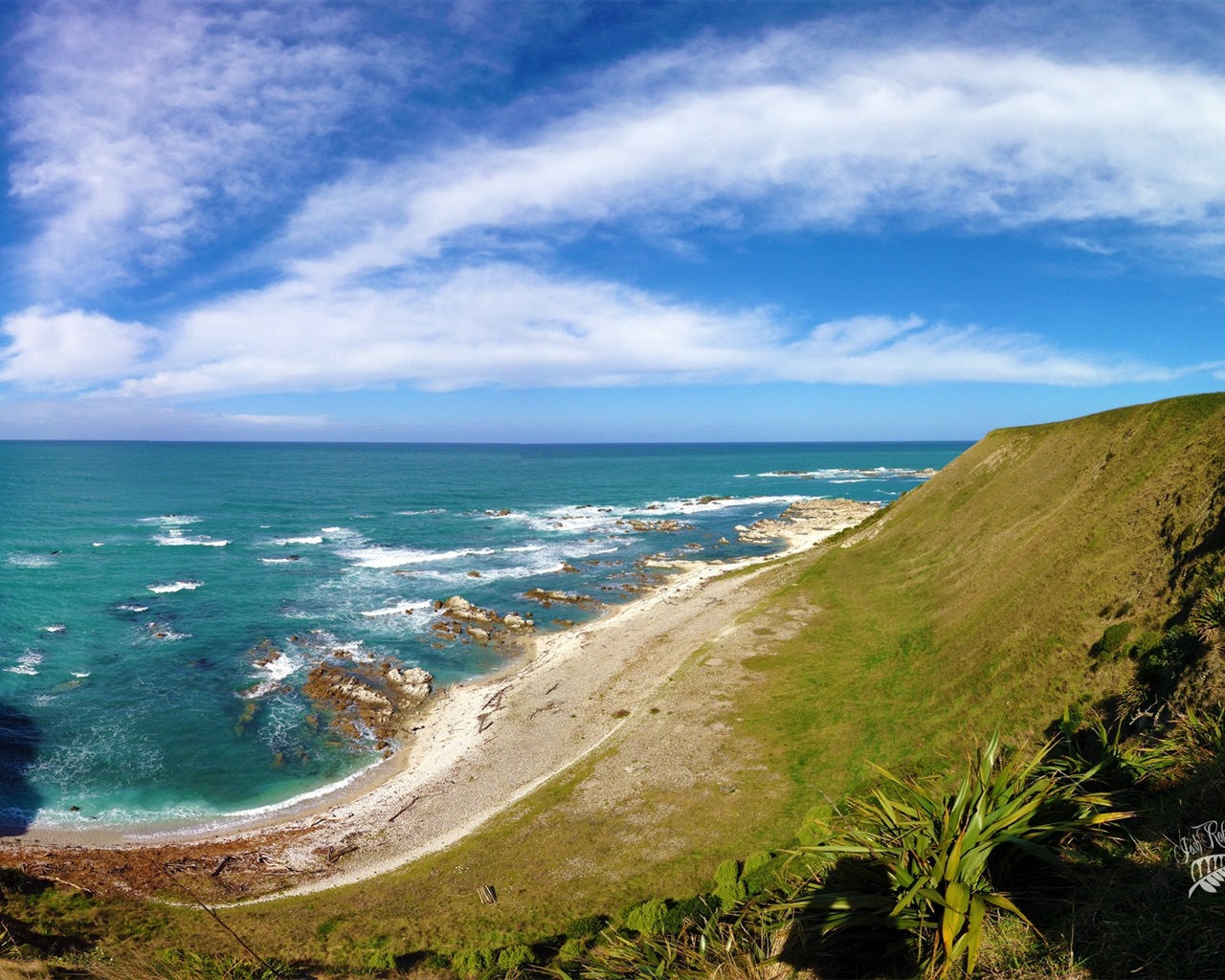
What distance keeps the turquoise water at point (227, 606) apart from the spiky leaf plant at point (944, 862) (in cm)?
2889

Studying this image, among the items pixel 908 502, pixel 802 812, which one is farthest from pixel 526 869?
pixel 908 502

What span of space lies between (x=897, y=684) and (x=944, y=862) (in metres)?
24.0

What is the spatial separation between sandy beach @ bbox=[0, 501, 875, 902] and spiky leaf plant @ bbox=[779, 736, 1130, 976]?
19450 millimetres

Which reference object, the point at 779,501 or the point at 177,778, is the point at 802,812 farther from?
the point at 779,501

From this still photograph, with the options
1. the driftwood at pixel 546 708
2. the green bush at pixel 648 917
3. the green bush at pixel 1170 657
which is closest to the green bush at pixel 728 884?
the green bush at pixel 648 917

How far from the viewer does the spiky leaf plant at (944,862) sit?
7145 mm

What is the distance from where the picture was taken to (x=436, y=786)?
28672 millimetres

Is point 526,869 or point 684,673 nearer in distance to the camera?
point 526,869

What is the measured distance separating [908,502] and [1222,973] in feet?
174

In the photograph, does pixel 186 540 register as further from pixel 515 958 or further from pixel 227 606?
pixel 515 958

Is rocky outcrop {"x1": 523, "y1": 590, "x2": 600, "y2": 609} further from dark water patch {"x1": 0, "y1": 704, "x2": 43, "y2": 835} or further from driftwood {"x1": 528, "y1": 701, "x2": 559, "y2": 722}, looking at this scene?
dark water patch {"x1": 0, "y1": 704, "x2": 43, "y2": 835}

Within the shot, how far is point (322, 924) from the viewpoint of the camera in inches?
737

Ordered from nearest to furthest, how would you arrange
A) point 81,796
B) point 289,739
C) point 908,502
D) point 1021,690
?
1. point 1021,690
2. point 81,796
3. point 289,739
4. point 908,502

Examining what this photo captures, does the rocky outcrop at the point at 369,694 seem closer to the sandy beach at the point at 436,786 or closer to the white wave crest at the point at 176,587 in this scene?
the sandy beach at the point at 436,786
